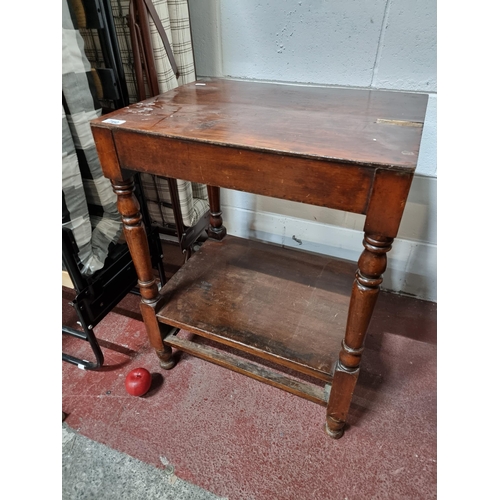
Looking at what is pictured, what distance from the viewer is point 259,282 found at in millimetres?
1181

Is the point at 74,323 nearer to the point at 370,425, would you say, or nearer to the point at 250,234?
the point at 250,234

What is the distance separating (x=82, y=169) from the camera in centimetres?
105

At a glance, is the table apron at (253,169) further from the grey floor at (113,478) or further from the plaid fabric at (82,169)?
the grey floor at (113,478)

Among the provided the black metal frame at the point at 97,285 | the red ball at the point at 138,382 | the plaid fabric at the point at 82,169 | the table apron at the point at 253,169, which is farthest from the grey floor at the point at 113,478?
the table apron at the point at 253,169

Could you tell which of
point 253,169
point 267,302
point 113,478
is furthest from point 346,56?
point 113,478

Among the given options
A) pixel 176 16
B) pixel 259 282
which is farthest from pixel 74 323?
pixel 176 16

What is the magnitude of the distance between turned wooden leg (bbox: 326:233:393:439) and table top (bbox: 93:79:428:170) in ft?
0.59

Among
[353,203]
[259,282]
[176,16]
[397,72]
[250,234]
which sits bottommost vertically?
[250,234]

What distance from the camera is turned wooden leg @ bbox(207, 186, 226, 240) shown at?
4.46 feet

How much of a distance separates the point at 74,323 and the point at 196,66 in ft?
3.53

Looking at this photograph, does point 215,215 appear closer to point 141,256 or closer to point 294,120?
point 141,256

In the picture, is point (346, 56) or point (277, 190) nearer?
point (277, 190)

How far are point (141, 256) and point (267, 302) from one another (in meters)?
0.40

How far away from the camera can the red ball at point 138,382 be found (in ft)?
3.59
